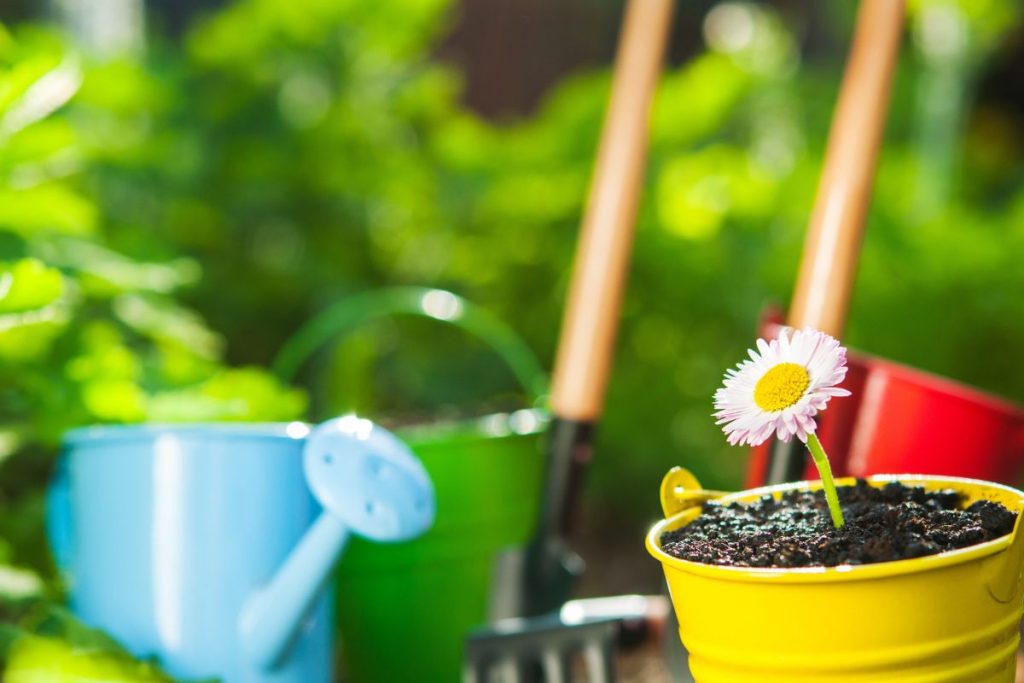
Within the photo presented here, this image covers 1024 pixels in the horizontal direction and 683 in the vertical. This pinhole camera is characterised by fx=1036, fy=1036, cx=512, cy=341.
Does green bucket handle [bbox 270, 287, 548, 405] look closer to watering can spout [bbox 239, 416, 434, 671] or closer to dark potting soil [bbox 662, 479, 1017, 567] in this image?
watering can spout [bbox 239, 416, 434, 671]

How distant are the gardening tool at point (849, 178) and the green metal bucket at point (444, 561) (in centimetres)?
28

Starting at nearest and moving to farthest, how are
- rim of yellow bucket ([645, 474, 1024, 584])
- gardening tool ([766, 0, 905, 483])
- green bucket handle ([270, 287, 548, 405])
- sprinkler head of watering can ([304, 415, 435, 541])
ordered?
rim of yellow bucket ([645, 474, 1024, 584]), sprinkler head of watering can ([304, 415, 435, 541]), gardening tool ([766, 0, 905, 483]), green bucket handle ([270, 287, 548, 405])

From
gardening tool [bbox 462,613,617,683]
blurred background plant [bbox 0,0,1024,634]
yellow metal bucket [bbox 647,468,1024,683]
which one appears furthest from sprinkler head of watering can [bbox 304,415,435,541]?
blurred background plant [bbox 0,0,1024,634]

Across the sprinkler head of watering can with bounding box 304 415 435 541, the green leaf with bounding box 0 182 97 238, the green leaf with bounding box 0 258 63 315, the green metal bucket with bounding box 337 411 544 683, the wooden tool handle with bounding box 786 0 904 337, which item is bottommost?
the green metal bucket with bounding box 337 411 544 683

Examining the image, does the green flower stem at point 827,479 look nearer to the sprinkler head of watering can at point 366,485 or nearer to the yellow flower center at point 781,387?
the yellow flower center at point 781,387

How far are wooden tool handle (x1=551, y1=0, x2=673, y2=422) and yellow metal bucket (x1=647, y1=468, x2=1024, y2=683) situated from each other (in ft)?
1.43

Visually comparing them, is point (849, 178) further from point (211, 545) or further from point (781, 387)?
point (211, 545)

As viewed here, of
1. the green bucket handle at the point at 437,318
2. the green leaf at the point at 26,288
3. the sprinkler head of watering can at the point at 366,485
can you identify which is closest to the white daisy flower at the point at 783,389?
the sprinkler head of watering can at the point at 366,485

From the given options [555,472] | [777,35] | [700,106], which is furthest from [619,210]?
[777,35]

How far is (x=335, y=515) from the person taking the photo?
0.64m

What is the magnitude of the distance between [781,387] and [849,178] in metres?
0.40

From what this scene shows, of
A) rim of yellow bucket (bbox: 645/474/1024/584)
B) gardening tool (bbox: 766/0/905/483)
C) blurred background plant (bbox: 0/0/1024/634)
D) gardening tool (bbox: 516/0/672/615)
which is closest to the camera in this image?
rim of yellow bucket (bbox: 645/474/1024/584)

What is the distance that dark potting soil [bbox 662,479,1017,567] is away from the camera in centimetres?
40

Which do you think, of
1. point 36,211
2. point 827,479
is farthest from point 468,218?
point 827,479
